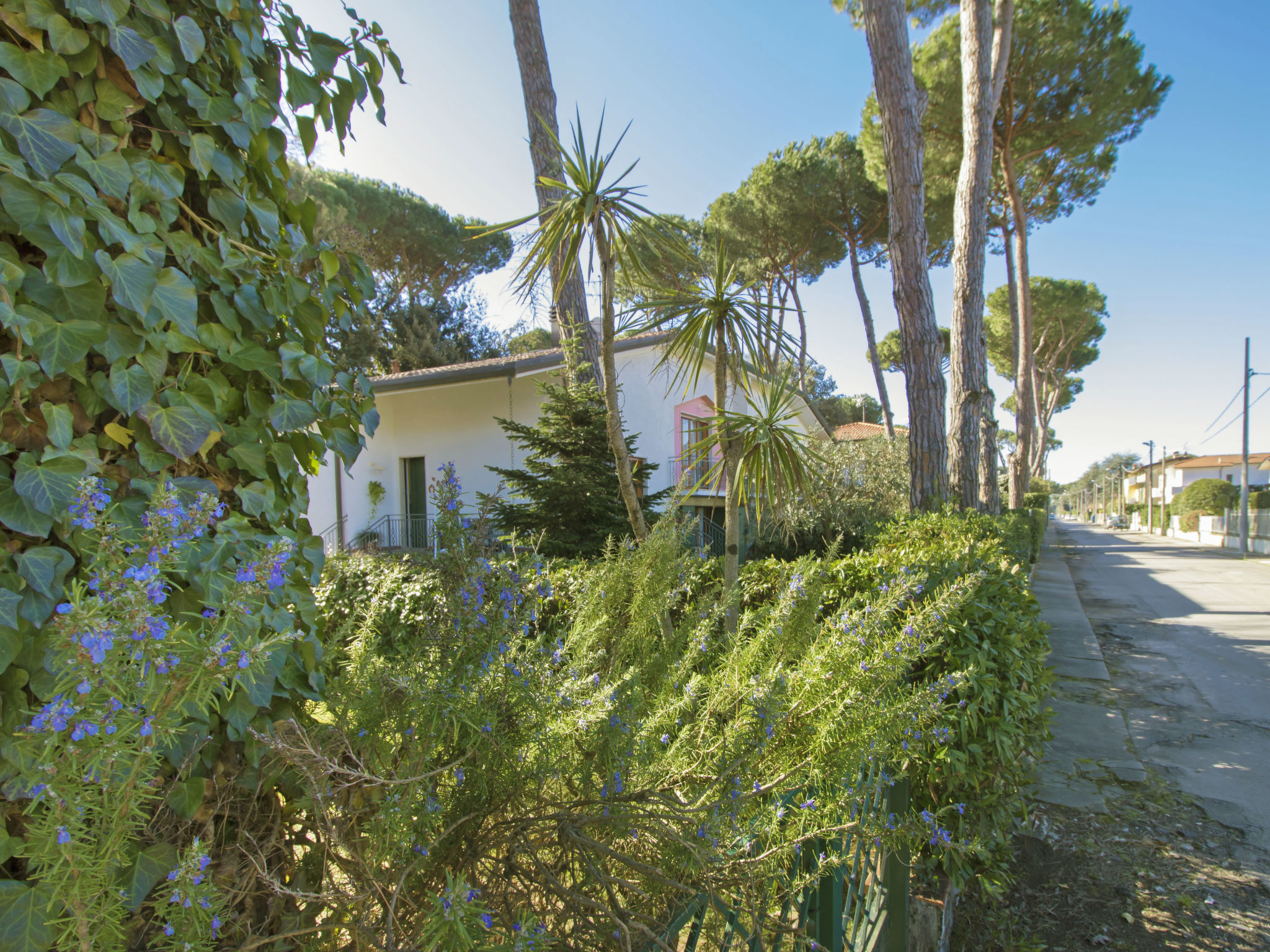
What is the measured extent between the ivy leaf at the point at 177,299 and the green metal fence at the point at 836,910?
52.5 inches

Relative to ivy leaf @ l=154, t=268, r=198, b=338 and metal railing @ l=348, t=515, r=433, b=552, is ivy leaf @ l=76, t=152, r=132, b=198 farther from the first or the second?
metal railing @ l=348, t=515, r=433, b=552

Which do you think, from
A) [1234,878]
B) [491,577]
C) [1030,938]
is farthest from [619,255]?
[1234,878]

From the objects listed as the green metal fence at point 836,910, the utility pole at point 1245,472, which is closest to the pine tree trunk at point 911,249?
the green metal fence at point 836,910

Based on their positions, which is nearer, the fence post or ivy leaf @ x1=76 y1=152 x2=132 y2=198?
ivy leaf @ x1=76 y1=152 x2=132 y2=198

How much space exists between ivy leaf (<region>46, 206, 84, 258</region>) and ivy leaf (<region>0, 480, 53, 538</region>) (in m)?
0.38

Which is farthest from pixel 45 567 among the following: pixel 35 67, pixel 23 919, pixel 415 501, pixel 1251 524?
pixel 1251 524

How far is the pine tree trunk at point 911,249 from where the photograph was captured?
693cm

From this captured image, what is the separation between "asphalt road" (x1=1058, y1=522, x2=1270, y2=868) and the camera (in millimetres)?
4516

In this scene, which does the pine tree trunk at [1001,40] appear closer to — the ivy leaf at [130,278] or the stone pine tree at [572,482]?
the stone pine tree at [572,482]

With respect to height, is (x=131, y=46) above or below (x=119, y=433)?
above

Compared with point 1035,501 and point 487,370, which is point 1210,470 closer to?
point 1035,501

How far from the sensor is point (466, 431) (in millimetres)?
14219

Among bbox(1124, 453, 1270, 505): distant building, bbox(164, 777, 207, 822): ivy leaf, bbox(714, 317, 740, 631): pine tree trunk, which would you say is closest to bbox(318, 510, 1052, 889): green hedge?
bbox(714, 317, 740, 631): pine tree trunk

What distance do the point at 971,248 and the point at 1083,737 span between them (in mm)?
6596
